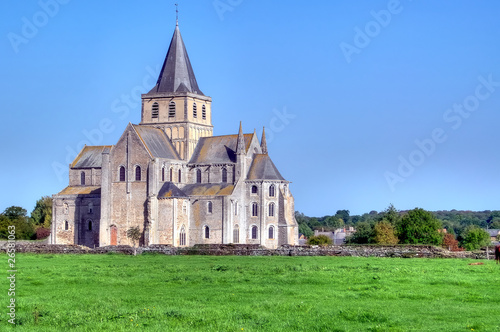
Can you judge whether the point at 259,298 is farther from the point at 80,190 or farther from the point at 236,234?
the point at 80,190

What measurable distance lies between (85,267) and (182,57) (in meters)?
54.4

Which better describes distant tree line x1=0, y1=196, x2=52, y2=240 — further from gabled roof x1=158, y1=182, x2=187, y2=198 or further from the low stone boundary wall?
the low stone boundary wall

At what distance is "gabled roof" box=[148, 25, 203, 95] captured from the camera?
90875 millimetres

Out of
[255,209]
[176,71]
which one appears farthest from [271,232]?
[176,71]

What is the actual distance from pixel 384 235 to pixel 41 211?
197 feet

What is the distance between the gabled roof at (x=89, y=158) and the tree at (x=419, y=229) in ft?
111

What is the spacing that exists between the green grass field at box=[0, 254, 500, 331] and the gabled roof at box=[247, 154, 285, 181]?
46.1 meters

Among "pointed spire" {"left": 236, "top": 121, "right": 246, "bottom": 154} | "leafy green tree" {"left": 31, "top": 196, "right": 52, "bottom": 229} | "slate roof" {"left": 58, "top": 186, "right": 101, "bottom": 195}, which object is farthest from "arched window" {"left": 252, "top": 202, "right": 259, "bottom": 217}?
"leafy green tree" {"left": 31, "top": 196, "right": 52, "bottom": 229}

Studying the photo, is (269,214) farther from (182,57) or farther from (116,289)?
(116,289)

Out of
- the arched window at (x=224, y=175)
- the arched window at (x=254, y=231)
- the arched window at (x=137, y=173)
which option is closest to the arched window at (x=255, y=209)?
the arched window at (x=254, y=231)

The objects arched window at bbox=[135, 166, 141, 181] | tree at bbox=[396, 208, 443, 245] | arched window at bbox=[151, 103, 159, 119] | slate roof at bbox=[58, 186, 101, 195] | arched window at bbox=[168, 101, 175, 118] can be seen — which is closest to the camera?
tree at bbox=[396, 208, 443, 245]

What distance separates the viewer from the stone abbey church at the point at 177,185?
81625 millimetres

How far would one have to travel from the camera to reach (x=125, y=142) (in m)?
83.1

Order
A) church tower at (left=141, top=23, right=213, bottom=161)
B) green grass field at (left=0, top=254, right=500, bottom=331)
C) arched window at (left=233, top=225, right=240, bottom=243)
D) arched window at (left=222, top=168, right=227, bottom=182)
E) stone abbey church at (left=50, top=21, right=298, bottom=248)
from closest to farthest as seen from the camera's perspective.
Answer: green grass field at (left=0, top=254, right=500, bottom=331), stone abbey church at (left=50, top=21, right=298, bottom=248), arched window at (left=233, top=225, right=240, bottom=243), arched window at (left=222, top=168, right=227, bottom=182), church tower at (left=141, top=23, right=213, bottom=161)
